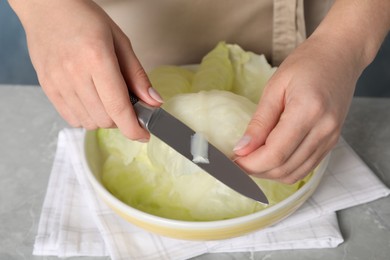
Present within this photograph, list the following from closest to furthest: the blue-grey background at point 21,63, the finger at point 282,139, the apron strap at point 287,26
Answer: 1. the finger at point 282,139
2. the apron strap at point 287,26
3. the blue-grey background at point 21,63

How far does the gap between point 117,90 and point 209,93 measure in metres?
0.19

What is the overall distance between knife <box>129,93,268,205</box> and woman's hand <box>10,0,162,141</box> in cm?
1

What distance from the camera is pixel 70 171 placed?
0.98 metres

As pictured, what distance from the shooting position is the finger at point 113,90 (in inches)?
27.1

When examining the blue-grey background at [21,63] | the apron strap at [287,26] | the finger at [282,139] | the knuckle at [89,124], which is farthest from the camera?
the blue-grey background at [21,63]

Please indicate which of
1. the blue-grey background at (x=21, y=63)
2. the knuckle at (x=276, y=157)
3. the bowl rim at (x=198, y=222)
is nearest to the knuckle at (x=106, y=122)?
the bowl rim at (x=198, y=222)

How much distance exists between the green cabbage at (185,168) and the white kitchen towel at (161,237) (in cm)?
4

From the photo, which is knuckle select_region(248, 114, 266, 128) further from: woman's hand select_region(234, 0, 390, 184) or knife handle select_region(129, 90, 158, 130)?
knife handle select_region(129, 90, 158, 130)

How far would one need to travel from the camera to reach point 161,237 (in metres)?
0.83

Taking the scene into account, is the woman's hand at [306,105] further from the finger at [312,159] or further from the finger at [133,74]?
the finger at [133,74]

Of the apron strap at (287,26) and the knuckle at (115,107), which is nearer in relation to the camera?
the knuckle at (115,107)

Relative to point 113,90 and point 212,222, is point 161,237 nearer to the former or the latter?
point 212,222

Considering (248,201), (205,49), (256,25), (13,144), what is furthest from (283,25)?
(13,144)

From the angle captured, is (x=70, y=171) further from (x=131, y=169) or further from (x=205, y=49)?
(x=205, y=49)
